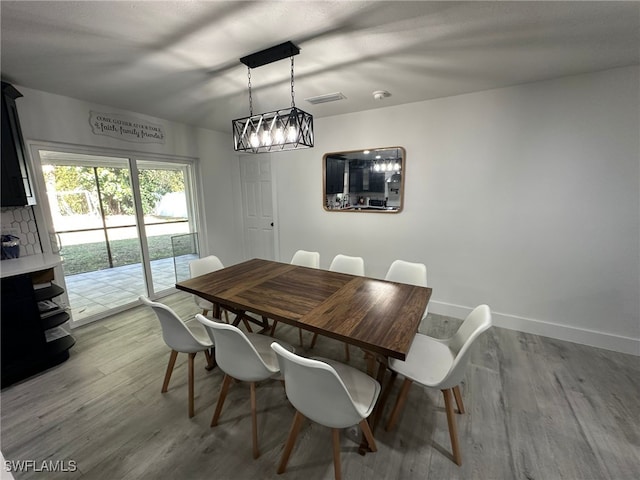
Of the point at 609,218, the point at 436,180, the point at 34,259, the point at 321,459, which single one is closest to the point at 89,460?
the point at 321,459

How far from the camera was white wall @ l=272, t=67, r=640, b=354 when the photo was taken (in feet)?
7.48

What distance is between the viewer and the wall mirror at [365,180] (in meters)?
3.19

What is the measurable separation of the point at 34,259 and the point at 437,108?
14.0ft

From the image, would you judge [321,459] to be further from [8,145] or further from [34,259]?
[8,145]

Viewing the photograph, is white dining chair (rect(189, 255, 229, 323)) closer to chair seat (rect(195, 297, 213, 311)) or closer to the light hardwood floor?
chair seat (rect(195, 297, 213, 311))

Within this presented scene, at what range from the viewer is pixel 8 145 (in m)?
2.12

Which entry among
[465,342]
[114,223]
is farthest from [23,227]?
[465,342]

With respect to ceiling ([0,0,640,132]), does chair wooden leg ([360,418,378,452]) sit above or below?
below

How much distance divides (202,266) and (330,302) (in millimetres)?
1553

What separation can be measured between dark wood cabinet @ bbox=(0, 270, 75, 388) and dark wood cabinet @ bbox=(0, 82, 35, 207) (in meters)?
0.69

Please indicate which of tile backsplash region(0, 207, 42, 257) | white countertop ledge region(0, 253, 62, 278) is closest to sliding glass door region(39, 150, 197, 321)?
tile backsplash region(0, 207, 42, 257)

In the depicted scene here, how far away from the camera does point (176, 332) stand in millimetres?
1713

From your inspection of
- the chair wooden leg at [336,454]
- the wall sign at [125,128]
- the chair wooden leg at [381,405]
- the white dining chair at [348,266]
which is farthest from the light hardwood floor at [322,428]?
the wall sign at [125,128]

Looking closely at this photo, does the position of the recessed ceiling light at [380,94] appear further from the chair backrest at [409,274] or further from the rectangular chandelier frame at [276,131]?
the chair backrest at [409,274]
